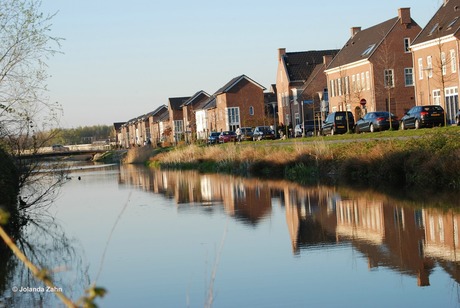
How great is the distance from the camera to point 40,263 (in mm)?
17469

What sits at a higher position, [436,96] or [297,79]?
[297,79]

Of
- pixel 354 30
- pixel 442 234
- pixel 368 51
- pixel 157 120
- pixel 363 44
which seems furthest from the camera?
pixel 157 120

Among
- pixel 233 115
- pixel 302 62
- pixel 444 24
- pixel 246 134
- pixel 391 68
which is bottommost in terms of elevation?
pixel 246 134

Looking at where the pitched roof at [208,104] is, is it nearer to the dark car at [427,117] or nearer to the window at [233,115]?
the window at [233,115]

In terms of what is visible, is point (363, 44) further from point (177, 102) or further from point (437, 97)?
point (177, 102)

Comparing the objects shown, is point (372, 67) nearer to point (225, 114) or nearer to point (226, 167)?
point (226, 167)

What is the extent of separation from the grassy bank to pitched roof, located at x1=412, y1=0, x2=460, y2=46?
16.0 m

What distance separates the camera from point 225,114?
10619 centimetres

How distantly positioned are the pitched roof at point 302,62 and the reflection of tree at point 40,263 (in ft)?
231

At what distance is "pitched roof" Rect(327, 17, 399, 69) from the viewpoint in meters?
70.6

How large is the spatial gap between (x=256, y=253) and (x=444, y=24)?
43583mm

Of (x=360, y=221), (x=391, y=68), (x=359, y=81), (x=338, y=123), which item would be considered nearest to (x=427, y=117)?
(x=338, y=123)

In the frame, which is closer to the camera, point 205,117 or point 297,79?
point 297,79

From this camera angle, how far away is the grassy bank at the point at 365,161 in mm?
26672
